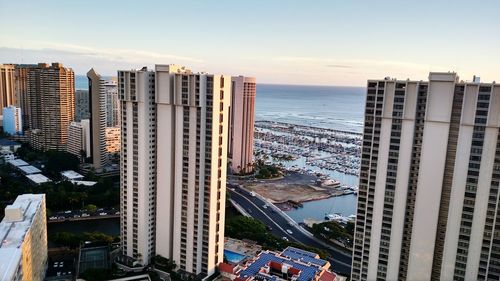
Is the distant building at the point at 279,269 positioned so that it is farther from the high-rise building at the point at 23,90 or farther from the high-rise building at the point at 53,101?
the high-rise building at the point at 23,90

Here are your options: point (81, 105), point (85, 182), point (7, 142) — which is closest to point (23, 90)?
point (7, 142)

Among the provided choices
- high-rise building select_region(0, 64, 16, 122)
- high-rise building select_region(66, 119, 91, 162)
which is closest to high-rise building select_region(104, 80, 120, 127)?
high-rise building select_region(66, 119, 91, 162)

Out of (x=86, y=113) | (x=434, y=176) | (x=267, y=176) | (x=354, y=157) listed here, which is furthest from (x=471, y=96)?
(x=86, y=113)

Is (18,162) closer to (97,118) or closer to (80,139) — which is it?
(80,139)

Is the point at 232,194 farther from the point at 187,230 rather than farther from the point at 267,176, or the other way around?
the point at 187,230

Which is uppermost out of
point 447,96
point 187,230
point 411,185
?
point 447,96

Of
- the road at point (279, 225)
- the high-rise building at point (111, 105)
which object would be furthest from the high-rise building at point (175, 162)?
the high-rise building at point (111, 105)
